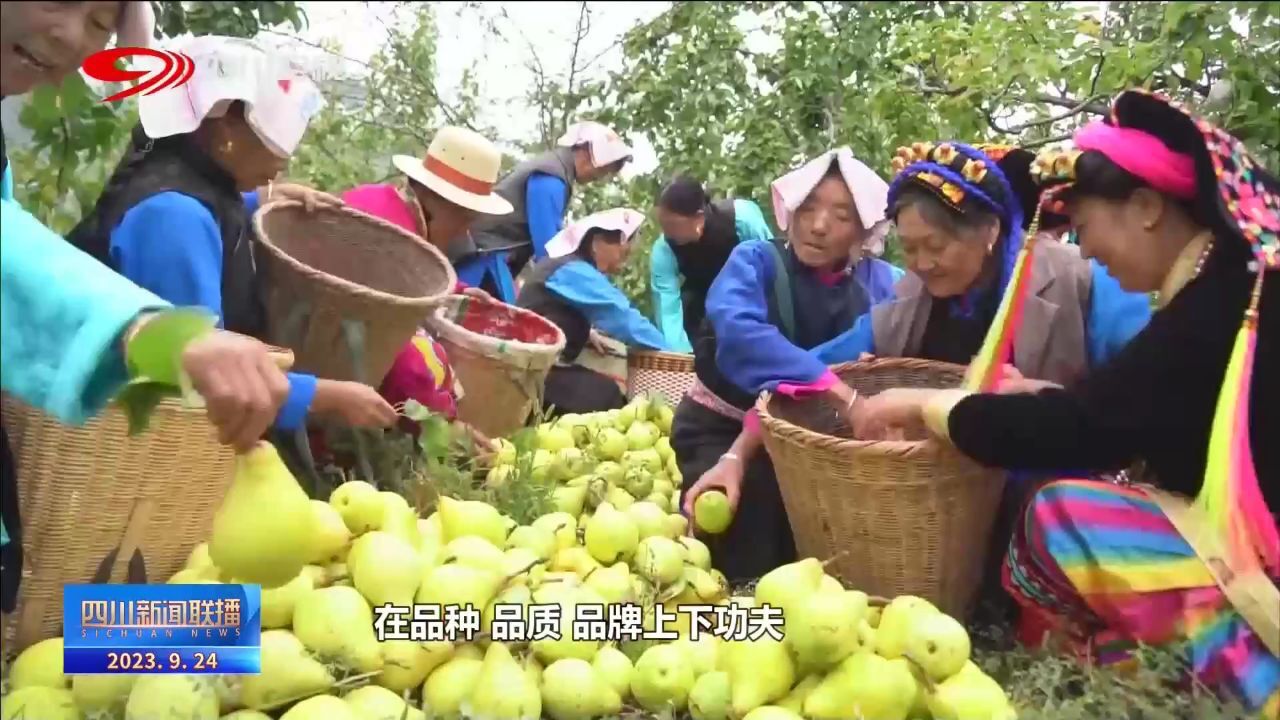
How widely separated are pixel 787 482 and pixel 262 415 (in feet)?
4.14

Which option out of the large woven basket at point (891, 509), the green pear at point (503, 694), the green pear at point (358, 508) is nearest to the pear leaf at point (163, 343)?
the green pear at point (503, 694)

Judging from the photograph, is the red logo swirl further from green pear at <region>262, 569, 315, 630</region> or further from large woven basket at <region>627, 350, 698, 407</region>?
large woven basket at <region>627, 350, 698, 407</region>

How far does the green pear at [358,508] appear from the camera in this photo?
1.69 meters

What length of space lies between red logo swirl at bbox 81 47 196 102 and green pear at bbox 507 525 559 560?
34.8 inches

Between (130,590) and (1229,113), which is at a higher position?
(1229,113)

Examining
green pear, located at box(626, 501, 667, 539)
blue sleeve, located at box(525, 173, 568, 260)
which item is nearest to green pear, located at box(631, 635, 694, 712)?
green pear, located at box(626, 501, 667, 539)

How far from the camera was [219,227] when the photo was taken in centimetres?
204

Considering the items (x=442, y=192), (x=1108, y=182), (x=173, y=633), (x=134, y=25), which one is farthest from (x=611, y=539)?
(x=442, y=192)

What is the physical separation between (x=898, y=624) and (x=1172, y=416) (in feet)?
1.69

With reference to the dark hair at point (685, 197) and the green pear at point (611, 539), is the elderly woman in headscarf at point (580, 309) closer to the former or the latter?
the dark hair at point (685, 197)

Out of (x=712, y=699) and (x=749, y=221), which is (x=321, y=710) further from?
(x=749, y=221)

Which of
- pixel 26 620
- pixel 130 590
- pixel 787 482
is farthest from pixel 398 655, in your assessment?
pixel 787 482

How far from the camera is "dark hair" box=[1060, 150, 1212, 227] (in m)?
1.72

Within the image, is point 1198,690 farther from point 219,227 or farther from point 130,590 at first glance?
point 219,227
